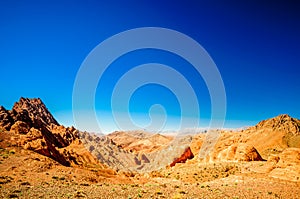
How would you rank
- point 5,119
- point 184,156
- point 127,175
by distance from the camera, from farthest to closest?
point 184,156, point 127,175, point 5,119

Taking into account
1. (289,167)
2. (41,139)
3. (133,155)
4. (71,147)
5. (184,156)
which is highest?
(133,155)

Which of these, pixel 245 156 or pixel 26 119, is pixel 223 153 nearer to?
pixel 245 156

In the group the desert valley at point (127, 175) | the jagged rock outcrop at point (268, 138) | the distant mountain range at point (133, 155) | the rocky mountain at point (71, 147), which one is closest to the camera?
the desert valley at point (127, 175)

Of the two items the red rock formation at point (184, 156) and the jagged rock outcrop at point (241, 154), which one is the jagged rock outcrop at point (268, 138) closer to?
the red rock formation at point (184, 156)

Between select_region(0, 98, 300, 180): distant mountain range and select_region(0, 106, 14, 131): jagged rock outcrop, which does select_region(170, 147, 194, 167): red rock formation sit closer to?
select_region(0, 98, 300, 180): distant mountain range

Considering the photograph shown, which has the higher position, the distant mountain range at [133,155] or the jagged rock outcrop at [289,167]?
the distant mountain range at [133,155]

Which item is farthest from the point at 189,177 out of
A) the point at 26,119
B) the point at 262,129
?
the point at 262,129

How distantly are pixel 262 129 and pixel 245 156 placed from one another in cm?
4835

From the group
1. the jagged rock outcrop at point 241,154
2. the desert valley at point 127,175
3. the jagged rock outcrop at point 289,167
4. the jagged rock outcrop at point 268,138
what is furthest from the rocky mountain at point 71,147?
the jagged rock outcrop at point 289,167

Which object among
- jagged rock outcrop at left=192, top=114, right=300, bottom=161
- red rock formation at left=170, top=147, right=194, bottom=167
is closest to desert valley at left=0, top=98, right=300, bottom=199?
red rock formation at left=170, top=147, right=194, bottom=167

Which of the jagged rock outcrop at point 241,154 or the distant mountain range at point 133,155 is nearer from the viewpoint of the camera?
the distant mountain range at point 133,155

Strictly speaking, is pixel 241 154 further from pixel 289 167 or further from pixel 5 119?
pixel 5 119

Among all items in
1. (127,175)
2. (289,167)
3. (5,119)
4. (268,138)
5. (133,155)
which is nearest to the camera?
(289,167)

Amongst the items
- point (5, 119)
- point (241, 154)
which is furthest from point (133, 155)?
point (5, 119)
